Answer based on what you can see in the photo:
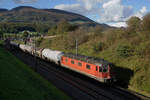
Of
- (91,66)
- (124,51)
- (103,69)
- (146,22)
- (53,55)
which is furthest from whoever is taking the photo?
(53,55)

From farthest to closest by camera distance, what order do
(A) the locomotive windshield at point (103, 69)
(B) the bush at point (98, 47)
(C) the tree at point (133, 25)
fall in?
(B) the bush at point (98, 47) → (C) the tree at point (133, 25) → (A) the locomotive windshield at point (103, 69)

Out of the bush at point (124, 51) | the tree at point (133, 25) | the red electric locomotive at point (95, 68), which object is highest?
the tree at point (133, 25)

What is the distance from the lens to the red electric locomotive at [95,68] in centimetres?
2202

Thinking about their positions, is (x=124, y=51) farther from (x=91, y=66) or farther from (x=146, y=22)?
(x=146, y=22)

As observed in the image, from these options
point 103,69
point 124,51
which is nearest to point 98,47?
point 124,51

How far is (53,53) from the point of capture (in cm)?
3756

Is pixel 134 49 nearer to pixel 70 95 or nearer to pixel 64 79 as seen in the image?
pixel 64 79

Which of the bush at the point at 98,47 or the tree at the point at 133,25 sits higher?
the tree at the point at 133,25

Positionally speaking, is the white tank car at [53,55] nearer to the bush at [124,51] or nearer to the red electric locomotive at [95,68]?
the red electric locomotive at [95,68]

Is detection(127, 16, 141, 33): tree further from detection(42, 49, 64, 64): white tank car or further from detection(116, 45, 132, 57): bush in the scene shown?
detection(42, 49, 64, 64): white tank car

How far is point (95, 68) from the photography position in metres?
22.6

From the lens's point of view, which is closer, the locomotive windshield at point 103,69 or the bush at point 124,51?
the locomotive windshield at point 103,69

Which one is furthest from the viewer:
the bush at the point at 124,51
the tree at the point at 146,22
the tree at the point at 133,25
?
the tree at the point at 133,25

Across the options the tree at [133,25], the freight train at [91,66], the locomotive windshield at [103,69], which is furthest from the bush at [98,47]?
the locomotive windshield at [103,69]
